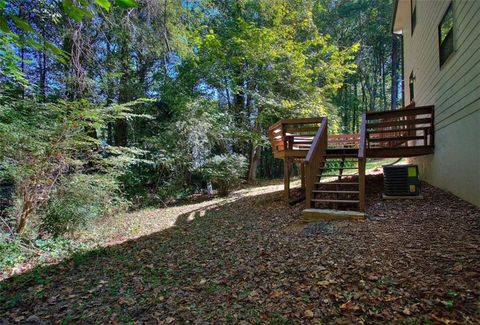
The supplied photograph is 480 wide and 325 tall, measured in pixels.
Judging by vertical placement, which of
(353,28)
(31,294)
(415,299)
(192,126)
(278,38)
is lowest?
(31,294)

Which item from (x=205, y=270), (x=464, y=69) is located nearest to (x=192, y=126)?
(x=205, y=270)

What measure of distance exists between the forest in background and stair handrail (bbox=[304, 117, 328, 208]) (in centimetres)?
402

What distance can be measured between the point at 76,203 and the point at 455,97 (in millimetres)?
7550

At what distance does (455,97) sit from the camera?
514 cm

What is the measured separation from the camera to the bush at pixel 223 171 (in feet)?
32.2

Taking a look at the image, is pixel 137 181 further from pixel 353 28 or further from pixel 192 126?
pixel 353 28

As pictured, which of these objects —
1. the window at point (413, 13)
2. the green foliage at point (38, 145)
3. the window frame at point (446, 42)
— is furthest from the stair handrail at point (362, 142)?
the green foliage at point (38, 145)

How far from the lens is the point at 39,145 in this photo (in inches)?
210

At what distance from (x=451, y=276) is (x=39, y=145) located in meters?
6.50

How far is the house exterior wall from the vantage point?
4.32 metres

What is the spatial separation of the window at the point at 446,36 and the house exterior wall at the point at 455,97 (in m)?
0.15

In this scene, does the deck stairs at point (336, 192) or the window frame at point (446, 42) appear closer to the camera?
the window frame at point (446, 42)

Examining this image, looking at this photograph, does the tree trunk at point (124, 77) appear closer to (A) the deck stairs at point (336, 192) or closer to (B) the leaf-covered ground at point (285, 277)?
(B) the leaf-covered ground at point (285, 277)

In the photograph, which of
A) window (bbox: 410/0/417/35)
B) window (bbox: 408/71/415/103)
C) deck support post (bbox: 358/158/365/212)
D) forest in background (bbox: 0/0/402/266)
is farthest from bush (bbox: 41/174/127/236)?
window (bbox: 410/0/417/35)
